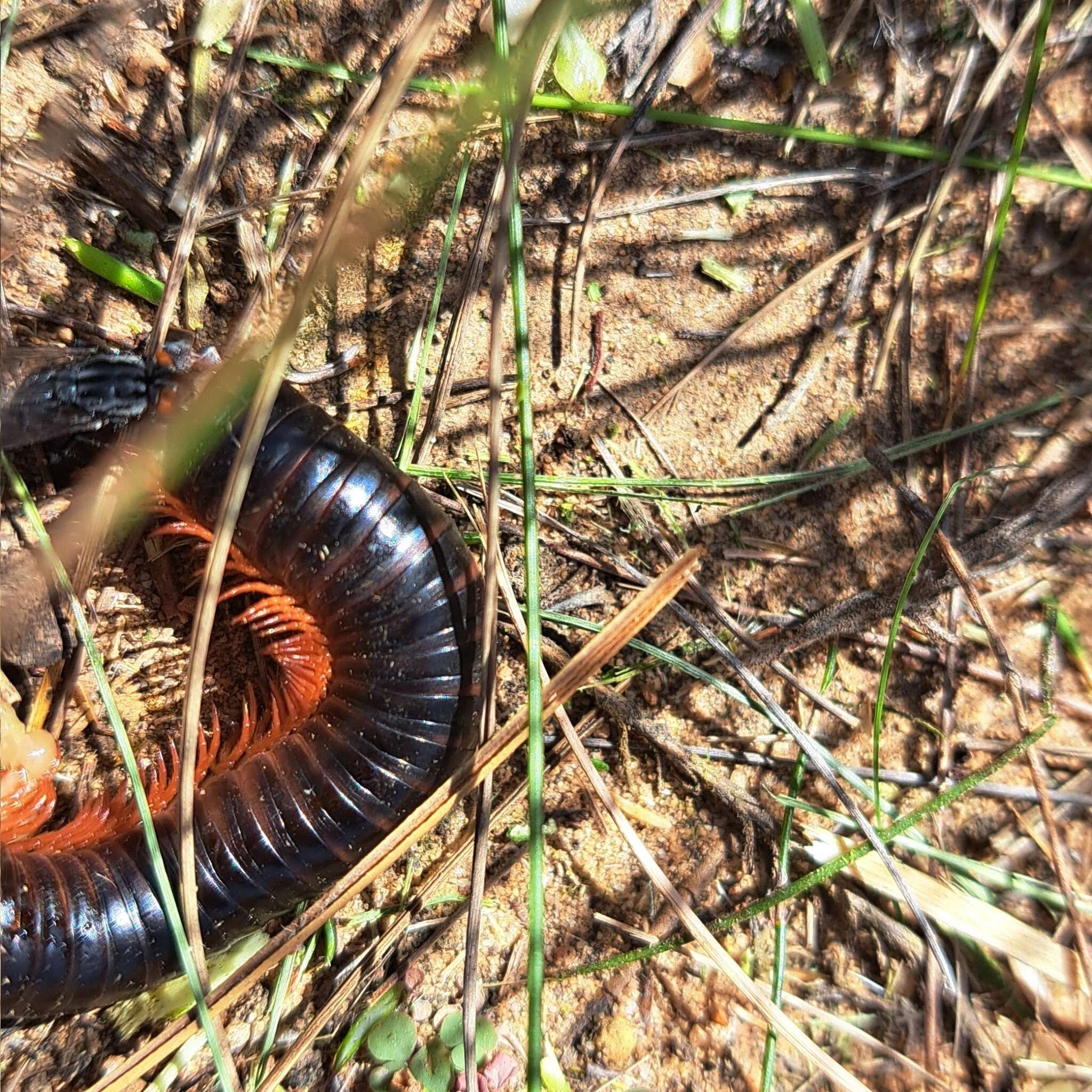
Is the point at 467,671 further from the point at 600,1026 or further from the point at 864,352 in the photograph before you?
the point at 864,352

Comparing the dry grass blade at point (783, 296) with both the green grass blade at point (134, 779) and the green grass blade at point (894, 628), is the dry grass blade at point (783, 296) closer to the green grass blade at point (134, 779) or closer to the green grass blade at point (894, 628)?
the green grass blade at point (894, 628)

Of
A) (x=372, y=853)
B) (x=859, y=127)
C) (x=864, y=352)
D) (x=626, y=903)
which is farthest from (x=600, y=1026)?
(x=859, y=127)

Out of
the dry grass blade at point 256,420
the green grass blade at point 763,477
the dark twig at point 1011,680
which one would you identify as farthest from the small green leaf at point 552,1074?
the green grass blade at point 763,477

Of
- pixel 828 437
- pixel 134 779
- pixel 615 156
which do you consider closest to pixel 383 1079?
pixel 134 779

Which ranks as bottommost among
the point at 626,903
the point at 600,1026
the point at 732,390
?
the point at 600,1026

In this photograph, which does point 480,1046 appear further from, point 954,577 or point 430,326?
point 430,326

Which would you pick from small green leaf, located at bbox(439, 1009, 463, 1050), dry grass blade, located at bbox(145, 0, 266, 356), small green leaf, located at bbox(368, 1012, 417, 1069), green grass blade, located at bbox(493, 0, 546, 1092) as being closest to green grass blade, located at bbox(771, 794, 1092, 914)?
green grass blade, located at bbox(493, 0, 546, 1092)

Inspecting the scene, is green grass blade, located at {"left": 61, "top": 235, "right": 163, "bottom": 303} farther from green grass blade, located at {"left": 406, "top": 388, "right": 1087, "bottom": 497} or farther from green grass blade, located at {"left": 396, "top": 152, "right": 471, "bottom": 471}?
green grass blade, located at {"left": 406, "top": 388, "right": 1087, "bottom": 497}
